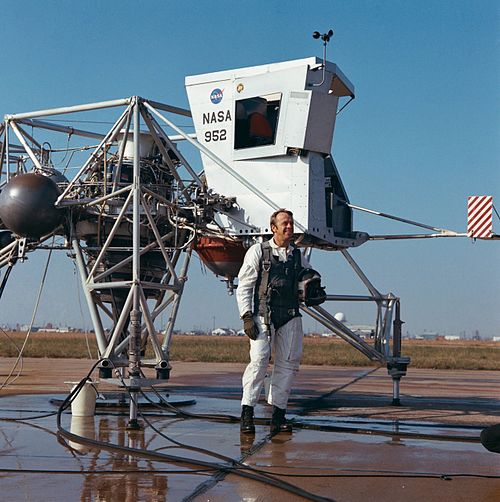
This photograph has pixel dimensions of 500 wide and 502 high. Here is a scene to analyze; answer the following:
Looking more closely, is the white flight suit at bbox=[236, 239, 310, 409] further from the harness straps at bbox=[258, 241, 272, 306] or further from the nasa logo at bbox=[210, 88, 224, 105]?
the nasa logo at bbox=[210, 88, 224, 105]

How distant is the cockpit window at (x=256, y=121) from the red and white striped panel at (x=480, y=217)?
2916 millimetres

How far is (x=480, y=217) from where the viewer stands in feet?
35.3

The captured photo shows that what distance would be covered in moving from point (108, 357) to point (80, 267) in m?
1.64

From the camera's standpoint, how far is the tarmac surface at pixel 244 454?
5.23 meters

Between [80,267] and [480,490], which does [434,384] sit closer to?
[80,267]

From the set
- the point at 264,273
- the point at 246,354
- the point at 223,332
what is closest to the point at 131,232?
the point at 264,273

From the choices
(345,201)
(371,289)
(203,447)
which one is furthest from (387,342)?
(203,447)

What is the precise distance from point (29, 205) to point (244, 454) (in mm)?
5416

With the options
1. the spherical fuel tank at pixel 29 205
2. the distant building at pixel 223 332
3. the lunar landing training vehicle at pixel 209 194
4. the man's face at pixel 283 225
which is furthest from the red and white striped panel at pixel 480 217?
the distant building at pixel 223 332

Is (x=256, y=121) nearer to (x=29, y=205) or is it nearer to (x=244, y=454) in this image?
(x=29, y=205)

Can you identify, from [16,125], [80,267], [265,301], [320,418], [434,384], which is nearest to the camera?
[265,301]

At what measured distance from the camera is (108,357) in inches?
405


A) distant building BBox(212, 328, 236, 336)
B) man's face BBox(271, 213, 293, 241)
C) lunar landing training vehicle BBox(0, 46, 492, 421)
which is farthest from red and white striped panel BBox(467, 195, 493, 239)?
distant building BBox(212, 328, 236, 336)

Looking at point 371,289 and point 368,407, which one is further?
point 371,289
